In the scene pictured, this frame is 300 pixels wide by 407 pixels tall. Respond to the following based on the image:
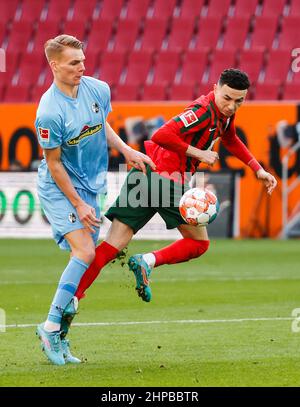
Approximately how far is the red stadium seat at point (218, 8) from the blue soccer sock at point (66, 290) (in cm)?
1662

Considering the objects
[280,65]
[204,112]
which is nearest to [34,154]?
[280,65]

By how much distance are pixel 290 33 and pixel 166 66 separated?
266 centimetres

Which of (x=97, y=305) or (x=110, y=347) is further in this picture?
(x=97, y=305)

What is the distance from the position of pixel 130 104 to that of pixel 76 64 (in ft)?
44.3

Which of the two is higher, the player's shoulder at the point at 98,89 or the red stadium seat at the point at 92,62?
the player's shoulder at the point at 98,89

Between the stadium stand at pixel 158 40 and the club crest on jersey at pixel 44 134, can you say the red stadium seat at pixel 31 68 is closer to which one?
the stadium stand at pixel 158 40

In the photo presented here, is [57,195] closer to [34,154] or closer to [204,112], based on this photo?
[204,112]

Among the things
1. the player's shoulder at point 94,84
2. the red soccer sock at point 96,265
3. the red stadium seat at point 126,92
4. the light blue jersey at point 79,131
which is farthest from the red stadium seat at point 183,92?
the light blue jersey at point 79,131

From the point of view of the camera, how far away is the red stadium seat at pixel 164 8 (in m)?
23.6

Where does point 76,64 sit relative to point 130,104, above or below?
above

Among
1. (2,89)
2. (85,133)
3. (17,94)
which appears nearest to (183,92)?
(17,94)

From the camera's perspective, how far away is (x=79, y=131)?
23.1ft
